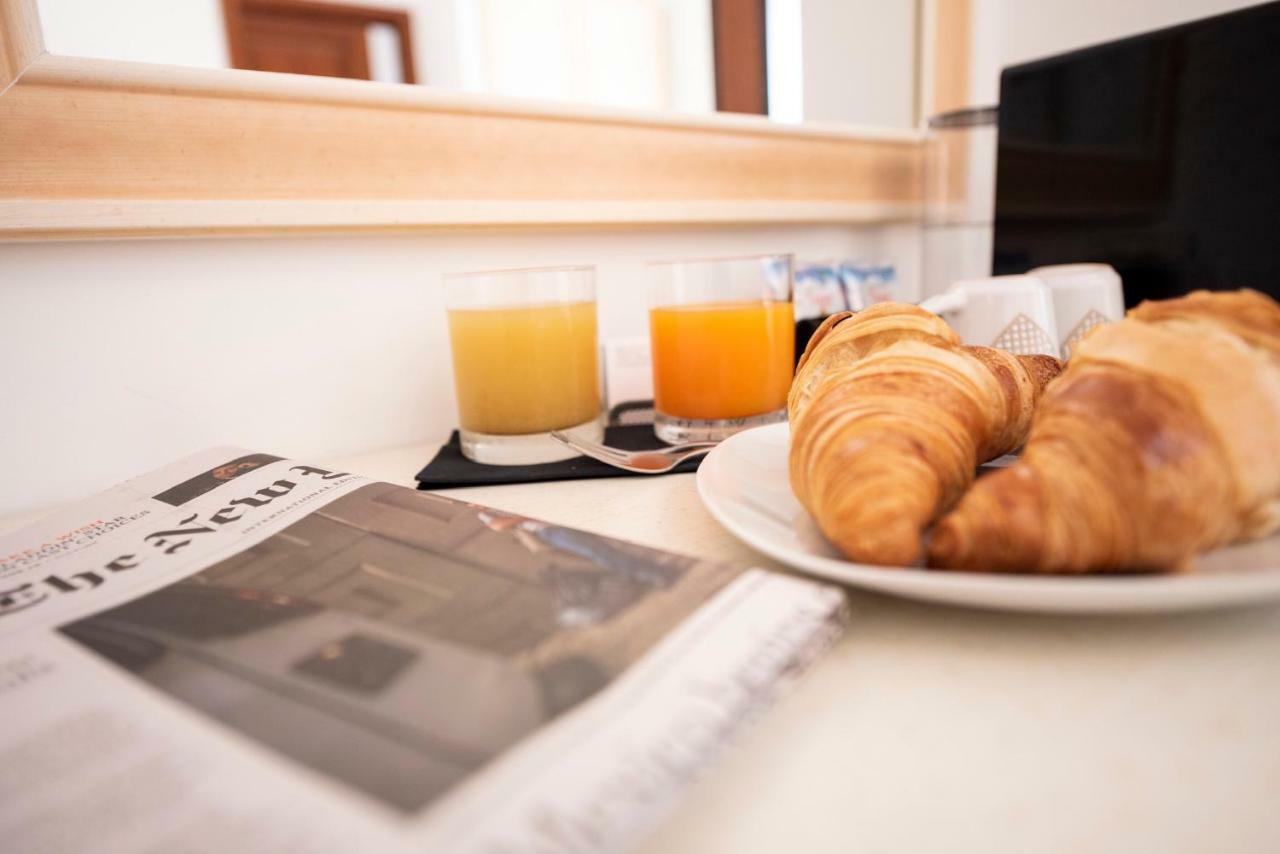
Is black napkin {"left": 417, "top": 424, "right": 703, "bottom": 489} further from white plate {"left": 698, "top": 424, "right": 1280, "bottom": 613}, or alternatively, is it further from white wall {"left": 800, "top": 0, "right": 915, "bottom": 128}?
white wall {"left": 800, "top": 0, "right": 915, "bottom": 128}

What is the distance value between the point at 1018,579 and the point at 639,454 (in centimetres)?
40

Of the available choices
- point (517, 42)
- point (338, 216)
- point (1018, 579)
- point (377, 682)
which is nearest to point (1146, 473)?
point (1018, 579)

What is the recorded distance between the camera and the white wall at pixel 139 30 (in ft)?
2.09

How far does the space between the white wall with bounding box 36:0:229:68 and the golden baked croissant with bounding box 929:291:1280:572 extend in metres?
0.80

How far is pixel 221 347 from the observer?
0.74m

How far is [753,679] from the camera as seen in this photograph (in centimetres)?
27

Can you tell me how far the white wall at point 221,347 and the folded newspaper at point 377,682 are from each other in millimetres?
284

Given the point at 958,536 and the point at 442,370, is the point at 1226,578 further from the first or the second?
the point at 442,370

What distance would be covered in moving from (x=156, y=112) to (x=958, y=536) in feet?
2.50

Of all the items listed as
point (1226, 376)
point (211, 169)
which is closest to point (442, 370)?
point (211, 169)

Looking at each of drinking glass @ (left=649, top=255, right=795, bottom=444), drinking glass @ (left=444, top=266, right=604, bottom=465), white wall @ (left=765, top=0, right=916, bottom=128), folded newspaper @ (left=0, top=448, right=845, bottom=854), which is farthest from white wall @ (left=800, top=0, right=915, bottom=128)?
folded newspaper @ (left=0, top=448, right=845, bottom=854)

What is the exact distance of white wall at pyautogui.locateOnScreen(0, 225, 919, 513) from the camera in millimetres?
658

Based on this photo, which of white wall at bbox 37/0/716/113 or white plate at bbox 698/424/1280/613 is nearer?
white plate at bbox 698/424/1280/613

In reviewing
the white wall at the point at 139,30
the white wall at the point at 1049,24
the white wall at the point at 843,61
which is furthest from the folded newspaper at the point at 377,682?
the white wall at the point at 1049,24
